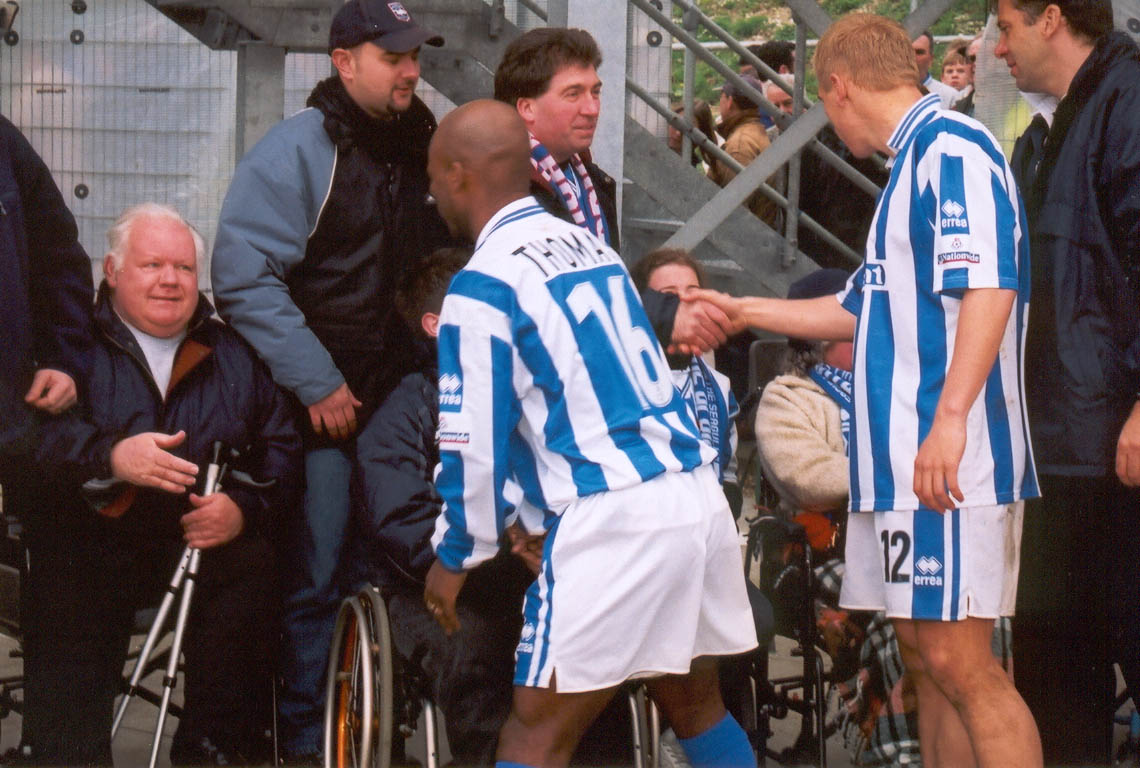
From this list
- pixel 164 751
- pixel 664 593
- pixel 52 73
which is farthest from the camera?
pixel 52 73

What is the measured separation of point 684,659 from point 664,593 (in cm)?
15

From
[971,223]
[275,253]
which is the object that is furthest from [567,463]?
[275,253]

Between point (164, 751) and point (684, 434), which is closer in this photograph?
point (684, 434)

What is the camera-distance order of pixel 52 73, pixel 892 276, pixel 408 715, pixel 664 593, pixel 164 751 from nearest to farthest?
pixel 664 593 < pixel 892 276 < pixel 408 715 < pixel 164 751 < pixel 52 73

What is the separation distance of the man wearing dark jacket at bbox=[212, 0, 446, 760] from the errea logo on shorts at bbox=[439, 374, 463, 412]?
1130mm

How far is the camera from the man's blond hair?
360 centimetres

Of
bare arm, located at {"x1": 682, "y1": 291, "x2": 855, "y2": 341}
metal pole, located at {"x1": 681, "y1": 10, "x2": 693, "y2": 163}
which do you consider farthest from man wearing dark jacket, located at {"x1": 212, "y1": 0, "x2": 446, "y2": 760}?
metal pole, located at {"x1": 681, "y1": 10, "x2": 693, "y2": 163}

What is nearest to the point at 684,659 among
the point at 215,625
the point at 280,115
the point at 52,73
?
the point at 215,625

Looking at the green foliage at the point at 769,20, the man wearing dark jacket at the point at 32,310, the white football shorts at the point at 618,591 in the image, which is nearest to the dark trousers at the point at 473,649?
the white football shorts at the point at 618,591

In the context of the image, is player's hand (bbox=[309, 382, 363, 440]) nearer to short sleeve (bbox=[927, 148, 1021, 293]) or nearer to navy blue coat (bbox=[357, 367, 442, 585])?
navy blue coat (bbox=[357, 367, 442, 585])

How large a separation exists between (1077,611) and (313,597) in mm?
1990

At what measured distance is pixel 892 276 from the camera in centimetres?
355

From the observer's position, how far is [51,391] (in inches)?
162

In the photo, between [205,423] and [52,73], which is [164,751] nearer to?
[205,423]
